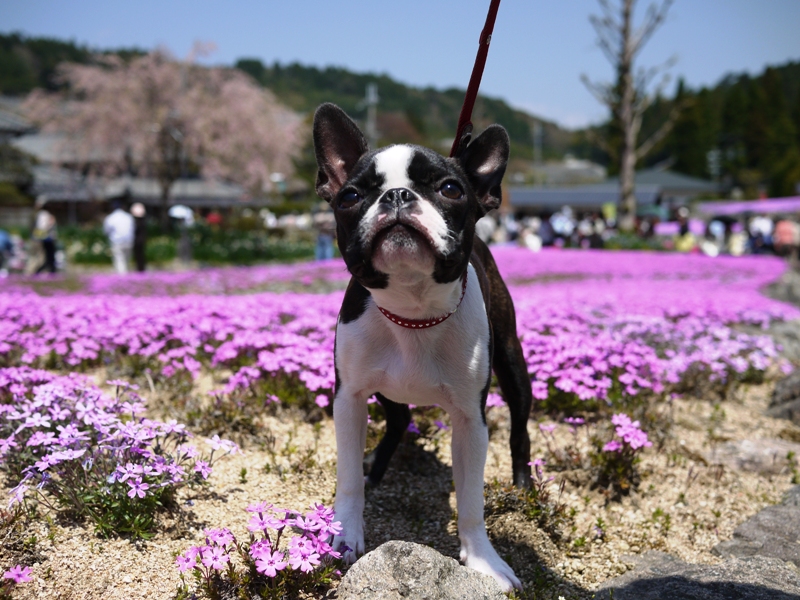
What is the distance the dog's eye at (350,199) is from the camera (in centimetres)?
228

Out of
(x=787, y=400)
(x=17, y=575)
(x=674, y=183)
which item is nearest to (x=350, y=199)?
(x=17, y=575)

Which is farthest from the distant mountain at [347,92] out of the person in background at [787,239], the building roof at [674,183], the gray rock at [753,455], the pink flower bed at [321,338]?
the gray rock at [753,455]

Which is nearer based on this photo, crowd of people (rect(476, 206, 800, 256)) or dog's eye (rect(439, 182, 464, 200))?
dog's eye (rect(439, 182, 464, 200))

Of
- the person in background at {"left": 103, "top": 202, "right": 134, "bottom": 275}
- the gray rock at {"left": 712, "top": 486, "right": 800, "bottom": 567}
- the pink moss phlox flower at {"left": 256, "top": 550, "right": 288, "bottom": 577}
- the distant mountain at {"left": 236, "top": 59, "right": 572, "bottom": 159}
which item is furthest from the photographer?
the distant mountain at {"left": 236, "top": 59, "right": 572, "bottom": 159}

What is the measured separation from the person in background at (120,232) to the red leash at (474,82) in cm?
1373

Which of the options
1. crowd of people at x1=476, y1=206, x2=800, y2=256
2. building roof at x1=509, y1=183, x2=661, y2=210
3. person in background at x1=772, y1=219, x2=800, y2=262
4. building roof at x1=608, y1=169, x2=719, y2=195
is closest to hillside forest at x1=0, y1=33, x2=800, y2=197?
building roof at x1=608, y1=169, x2=719, y2=195

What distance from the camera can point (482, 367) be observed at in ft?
8.22

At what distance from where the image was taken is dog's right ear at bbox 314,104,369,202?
2.48m

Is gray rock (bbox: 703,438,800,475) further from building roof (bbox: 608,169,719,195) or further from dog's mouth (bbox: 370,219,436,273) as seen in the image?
building roof (bbox: 608,169,719,195)

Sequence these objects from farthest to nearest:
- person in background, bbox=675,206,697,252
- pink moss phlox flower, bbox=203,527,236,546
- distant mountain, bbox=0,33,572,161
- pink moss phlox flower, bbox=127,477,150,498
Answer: distant mountain, bbox=0,33,572,161
person in background, bbox=675,206,697,252
pink moss phlox flower, bbox=127,477,150,498
pink moss phlox flower, bbox=203,527,236,546

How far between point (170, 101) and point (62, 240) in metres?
6.50

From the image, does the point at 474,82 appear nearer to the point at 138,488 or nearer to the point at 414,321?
the point at 414,321

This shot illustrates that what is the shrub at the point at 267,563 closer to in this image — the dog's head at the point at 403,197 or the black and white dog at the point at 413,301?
the black and white dog at the point at 413,301

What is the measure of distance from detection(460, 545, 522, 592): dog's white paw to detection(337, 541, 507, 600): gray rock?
261 millimetres
